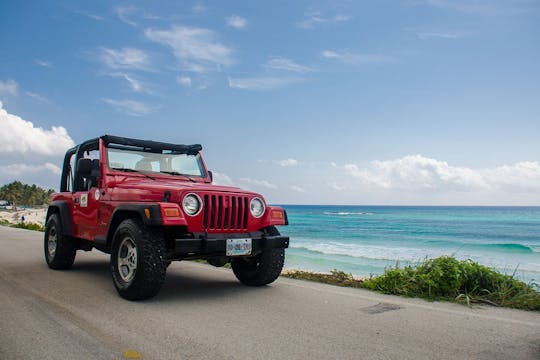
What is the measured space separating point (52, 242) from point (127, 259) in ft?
10.6

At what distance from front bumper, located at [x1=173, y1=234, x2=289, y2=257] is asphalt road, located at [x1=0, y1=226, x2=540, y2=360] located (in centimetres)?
58

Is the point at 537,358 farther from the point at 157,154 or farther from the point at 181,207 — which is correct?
the point at 157,154

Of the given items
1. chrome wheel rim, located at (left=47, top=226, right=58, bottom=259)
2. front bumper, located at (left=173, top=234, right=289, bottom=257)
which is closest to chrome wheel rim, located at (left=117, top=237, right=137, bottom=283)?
front bumper, located at (left=173, top=234, right=289, bottom=257)

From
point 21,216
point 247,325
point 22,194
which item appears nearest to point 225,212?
point 247,325

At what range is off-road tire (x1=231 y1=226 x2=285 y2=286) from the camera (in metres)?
5.86

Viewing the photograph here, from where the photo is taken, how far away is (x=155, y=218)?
4691 millimetres

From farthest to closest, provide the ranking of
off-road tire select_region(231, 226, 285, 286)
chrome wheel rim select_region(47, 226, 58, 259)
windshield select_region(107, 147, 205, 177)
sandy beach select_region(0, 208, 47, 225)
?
→ 1. sandy beach select_region(0, 208, 47, 225)
2. chrome wheel rim select_region(47, 226, 58, 259)
3. windshield select_region(107, 147, 205, 177)
4. off-road tire select_region(231, 226, 285, 286)

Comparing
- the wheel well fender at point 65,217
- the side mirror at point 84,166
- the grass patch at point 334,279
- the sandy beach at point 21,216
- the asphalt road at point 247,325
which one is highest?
the side mirror at point 84,166

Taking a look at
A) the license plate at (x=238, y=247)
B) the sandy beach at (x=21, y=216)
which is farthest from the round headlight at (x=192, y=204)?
the sandy beach at (x=21, y=216)

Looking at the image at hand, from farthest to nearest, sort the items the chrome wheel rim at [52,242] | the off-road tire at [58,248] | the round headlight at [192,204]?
the chrome wheel rim at [52,242] → the off-road tire at [58,248] → the round headlight at [192,204]

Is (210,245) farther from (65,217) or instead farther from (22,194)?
(22,194)

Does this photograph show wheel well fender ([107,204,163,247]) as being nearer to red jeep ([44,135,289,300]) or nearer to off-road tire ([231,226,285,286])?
red jeep ([44,135,289,300])

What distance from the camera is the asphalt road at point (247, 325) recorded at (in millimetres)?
3322

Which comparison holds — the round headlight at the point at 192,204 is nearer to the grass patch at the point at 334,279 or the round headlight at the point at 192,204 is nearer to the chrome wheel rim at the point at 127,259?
the chrome wheel rim at the point at 127,259
